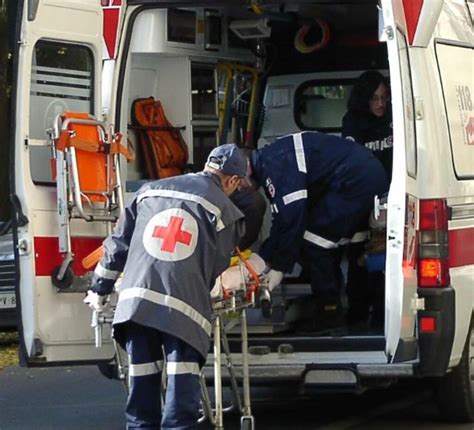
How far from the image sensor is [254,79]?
10273 mm

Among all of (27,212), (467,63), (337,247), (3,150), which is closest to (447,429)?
(337,247)

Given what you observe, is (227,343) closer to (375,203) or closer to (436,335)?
(436,335)

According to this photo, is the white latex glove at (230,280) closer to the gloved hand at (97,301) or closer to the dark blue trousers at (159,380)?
the dark blue trousers at (159,380)

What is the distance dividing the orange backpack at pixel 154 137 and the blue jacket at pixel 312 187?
710 millimetres

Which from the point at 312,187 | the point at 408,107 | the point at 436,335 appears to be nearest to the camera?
the point at 408,107

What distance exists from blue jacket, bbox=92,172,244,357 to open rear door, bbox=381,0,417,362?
90cm

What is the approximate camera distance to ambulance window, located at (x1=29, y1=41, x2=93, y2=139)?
7.47 m

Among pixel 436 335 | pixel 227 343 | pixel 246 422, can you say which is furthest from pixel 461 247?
pixel 246 422

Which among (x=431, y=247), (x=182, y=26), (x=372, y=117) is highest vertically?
(x=182, y=26)

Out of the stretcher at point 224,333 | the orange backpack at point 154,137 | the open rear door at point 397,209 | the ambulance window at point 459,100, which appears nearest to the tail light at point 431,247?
the open rear door at point 397,209

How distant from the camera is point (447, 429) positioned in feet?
26.5

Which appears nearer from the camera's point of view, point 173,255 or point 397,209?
point 173,255

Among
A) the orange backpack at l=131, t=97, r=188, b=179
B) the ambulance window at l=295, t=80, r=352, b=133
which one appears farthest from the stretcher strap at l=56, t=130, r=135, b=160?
the ambulance window at l=295, t=80, r=352, b=133

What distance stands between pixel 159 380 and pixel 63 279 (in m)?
1.06
